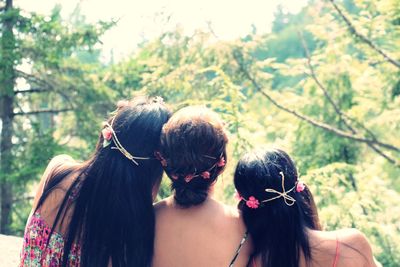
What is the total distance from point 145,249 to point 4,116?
21.9ft

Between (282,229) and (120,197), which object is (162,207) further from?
(282,229)

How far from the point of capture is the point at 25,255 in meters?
2.50

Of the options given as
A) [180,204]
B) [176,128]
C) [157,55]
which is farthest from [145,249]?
[157,55]

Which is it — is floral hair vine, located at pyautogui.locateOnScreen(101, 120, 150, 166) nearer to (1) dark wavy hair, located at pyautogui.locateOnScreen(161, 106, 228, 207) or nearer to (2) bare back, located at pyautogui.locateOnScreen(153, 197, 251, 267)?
(1) dark wavy hair, located at pyautogui.locateOnScreen(161, 106, 228, 207)

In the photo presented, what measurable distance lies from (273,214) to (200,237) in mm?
309

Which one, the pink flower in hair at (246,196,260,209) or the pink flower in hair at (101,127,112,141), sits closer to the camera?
the pink flower in hair at (246,196,260,209)

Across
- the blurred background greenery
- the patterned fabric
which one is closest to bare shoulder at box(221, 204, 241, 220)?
the patterned fabric

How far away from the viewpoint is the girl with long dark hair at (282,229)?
217cm

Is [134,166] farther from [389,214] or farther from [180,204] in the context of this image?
[389,214]

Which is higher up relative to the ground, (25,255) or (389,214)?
(25,255)

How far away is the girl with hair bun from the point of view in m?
2.14

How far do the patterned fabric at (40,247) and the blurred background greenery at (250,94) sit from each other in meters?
1.86

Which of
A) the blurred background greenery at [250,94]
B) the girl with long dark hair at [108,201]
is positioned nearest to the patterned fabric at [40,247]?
the girl with long dark hair at [108,201]

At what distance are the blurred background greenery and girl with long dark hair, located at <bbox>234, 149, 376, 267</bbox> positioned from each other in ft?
5.85
